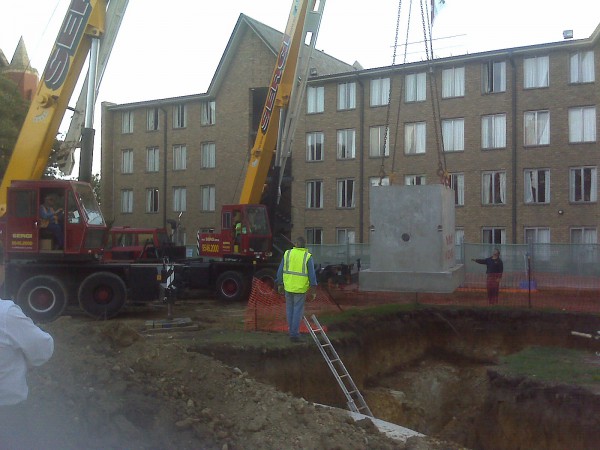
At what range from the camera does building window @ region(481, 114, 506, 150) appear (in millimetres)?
32938

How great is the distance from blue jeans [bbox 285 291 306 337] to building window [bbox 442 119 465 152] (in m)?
23.7

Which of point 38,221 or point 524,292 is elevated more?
point 38,221

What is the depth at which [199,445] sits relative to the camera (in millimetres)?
5875

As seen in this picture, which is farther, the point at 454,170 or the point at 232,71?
the point at 232,71

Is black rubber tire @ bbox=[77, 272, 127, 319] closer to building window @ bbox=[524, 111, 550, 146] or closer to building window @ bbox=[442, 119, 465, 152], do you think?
building window @ bbox=[442, 119, 465, 152]

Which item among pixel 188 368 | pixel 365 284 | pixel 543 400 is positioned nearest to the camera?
pixel 188 368

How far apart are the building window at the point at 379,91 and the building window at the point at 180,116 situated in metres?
12.7

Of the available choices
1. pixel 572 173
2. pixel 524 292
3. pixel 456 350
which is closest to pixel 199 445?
pixel 456 350

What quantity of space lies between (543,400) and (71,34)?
41.7 ft

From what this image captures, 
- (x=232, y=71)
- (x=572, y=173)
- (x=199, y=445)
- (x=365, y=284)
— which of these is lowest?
(x=199, y=445)

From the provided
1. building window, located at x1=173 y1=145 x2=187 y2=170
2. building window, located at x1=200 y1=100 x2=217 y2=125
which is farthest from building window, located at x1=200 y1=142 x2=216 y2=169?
building window, located at x1=173 y1=145 x2=187 y2=170

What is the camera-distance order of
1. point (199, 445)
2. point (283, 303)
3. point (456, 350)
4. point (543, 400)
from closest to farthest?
point (199, 445) < point (543, 400) < point (283, 303) < point (456, 350)

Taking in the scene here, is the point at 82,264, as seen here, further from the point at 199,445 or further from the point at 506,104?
the point at 506,104

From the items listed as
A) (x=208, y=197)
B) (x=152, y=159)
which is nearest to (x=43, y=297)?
(x=208, y=197)
